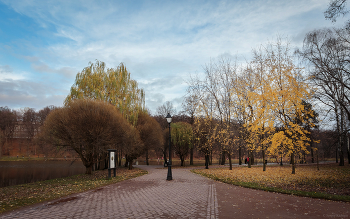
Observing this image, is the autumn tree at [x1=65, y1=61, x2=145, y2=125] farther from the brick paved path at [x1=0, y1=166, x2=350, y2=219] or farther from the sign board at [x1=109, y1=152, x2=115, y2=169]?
the brick paved path at [x1=0, y1=166, x2=350, y2=219]

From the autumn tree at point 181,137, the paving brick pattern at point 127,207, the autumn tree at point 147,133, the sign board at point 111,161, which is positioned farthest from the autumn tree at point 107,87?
the paving brick pattern at point 127,207

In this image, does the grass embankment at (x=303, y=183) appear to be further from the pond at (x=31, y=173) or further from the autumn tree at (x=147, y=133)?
the pond at (x=31, y=173)

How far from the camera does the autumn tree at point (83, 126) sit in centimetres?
1803

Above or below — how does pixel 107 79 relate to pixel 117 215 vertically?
above

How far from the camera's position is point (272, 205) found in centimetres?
742

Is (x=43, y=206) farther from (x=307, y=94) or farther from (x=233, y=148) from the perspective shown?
(x=233, y=148)

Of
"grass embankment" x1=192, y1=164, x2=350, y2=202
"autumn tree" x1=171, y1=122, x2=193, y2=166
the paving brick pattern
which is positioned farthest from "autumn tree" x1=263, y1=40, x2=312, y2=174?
"autumn tree" x1=171, y1=122, x2=193, y2=166

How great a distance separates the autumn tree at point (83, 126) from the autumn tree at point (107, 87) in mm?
2883

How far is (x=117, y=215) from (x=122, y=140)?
15039 mm

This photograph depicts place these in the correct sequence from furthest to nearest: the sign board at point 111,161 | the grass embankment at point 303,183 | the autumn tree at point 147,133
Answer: the autumn tree at point 147,133
the sign board at point 111,161
the grass embankment at point 303,183

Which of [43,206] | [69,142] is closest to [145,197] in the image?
[43,206]

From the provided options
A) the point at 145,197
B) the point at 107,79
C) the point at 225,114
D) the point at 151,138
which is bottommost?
the point at 145,197

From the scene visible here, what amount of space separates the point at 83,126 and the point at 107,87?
6.00m

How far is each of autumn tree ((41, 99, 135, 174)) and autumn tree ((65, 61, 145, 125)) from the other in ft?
9.46
